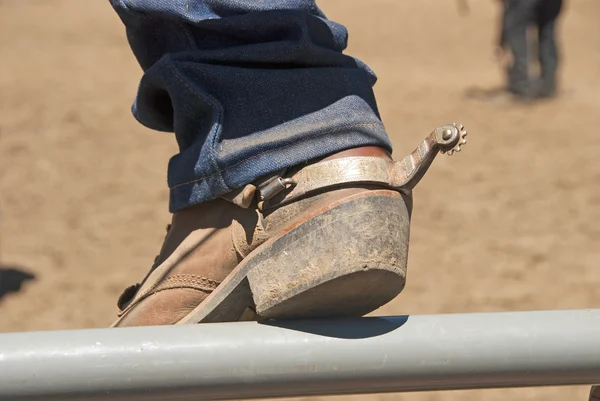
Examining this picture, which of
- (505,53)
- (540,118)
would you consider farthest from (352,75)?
(505,53)

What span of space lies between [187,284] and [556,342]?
0.42 meters

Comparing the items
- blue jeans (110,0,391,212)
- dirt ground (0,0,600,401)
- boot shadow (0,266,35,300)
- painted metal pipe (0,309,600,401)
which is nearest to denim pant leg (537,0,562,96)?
dirt ground (0,0,600,401)

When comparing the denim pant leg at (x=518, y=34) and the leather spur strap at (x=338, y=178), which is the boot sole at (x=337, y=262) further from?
the denim pant leg at (x=518, y=34)

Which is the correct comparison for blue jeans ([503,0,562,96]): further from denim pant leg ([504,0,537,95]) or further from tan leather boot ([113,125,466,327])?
tan leather boot ([113,125,466,327])

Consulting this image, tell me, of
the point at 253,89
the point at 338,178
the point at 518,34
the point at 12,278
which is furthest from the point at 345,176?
the point at 518,34

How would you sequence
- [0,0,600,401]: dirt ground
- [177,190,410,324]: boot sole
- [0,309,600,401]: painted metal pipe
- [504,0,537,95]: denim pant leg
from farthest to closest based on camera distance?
1. [504,0,537,95]: denim pant leg
2. [0,0,600,401]: dirt ground
3. [177,190,410,324]: boot sole
4. [0,309,600,401]: painted metal pipe

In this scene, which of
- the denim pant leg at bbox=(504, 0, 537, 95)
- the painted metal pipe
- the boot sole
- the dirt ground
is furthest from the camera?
the denim pant leg at bbox=(504, 0, 537, 95)

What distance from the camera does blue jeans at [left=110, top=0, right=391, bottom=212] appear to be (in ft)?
3.09

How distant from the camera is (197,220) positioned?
1.03 metres

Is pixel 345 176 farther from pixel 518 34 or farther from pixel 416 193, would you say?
pixel 518 34

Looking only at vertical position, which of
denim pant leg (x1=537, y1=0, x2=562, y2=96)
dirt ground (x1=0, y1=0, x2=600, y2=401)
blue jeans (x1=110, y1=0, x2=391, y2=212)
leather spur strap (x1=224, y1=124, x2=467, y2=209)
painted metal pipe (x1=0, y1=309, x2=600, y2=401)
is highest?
blue jeans (x1=110, y1=0, x2=391, y2=212)

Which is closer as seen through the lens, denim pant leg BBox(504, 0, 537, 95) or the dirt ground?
the dirt ground

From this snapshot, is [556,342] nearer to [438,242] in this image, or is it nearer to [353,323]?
[353,323]

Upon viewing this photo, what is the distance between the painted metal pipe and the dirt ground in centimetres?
160
